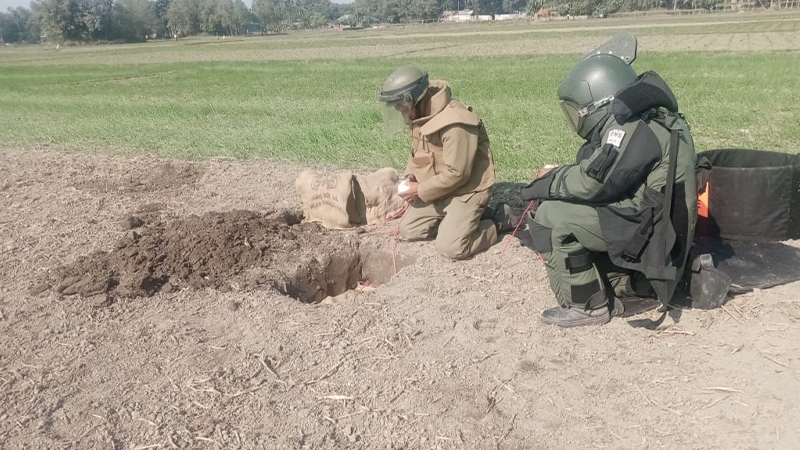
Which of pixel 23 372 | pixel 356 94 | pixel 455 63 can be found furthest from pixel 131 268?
pixel 455 63

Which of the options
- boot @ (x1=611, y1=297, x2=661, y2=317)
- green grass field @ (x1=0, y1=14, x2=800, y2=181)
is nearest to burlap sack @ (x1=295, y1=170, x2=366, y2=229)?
green grass field @ (x1=0, y1=14, x2=800, y2=181)

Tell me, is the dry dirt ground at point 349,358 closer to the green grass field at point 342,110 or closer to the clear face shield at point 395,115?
the clear face shield at point 395,115

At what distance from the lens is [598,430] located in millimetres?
3254

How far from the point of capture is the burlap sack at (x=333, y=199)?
6.36 meters

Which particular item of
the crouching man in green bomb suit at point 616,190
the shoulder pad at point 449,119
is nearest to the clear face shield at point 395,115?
the shoulder pad at point 449,119

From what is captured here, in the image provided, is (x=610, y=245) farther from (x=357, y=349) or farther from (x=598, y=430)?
(x=357, y=349)

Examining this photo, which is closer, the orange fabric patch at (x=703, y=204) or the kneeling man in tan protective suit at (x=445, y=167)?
the orange fabric patch at (x=703, y=204)

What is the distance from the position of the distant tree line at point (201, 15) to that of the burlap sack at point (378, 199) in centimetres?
10041

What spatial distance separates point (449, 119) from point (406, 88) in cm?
43

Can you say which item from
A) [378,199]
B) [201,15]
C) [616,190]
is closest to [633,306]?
[616,190]

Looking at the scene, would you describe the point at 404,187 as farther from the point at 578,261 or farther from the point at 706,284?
the point at 706,284

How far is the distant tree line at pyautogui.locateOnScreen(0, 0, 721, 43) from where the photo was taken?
10262 centimetres

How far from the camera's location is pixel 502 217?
19.4ft

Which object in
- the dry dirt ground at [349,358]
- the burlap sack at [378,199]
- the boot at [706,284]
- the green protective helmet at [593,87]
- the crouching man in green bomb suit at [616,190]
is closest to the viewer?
the dry dirt ground at [349,358]
